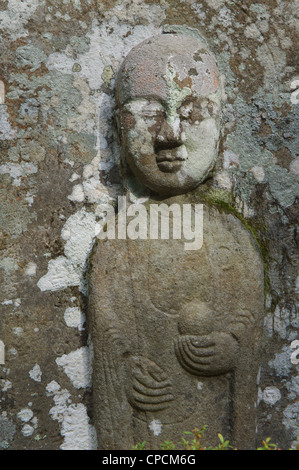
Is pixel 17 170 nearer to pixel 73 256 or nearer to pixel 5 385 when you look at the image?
pixel 73 256

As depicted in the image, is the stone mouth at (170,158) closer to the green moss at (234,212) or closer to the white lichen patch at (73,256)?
the green moss at (234,212)

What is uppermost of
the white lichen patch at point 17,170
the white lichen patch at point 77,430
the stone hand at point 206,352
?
the white lichen patch at point 17,170

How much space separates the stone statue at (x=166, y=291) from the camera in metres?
2.18

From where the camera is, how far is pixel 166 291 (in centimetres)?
221

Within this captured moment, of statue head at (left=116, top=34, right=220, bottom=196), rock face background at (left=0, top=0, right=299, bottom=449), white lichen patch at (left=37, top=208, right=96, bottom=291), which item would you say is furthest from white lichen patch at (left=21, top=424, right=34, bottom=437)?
statue head at (left=116, top=34, right=220, bottom=196)

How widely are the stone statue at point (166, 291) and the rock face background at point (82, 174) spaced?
149mm

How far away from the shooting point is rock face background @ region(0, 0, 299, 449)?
2281 millimetres

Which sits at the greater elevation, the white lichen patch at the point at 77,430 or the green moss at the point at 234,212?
the green moss at the point at 234,212

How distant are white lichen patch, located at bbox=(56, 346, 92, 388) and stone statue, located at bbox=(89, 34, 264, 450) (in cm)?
10

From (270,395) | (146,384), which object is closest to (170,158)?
(146,384)

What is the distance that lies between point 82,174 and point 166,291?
1.94ft

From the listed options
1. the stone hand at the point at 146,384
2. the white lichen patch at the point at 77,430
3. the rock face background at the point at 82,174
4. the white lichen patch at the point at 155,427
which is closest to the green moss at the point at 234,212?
the rock face background at the point at 82,174
